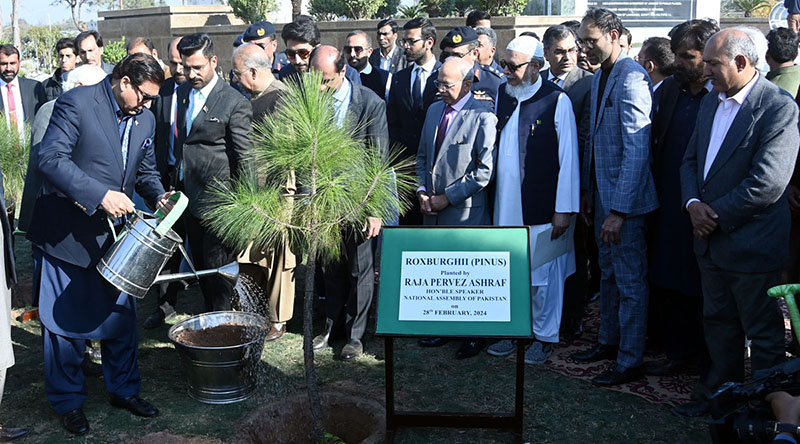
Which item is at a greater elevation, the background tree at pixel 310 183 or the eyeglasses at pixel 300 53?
the eyeglasses at pixel 300 53

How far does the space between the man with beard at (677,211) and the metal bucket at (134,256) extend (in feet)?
9.24

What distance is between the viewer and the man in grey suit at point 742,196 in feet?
11.4

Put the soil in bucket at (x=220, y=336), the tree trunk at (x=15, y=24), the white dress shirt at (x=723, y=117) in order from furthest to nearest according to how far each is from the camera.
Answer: the tree trunk at (x=15, y=24)
the soil in bucket at (x=220, y=336)
the white dress shirt at (x=723, y=117)

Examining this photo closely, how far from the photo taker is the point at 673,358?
4.57 m

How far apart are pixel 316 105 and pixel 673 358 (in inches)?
107

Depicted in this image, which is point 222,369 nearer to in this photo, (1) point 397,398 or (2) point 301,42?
(1) point 397,398

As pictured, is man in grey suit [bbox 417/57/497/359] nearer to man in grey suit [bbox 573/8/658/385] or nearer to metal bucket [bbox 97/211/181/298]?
man in grey suit [bbox 573/8/658/385]

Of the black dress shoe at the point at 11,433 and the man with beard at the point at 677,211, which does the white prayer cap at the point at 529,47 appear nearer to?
the man with beard at the point at 677,211

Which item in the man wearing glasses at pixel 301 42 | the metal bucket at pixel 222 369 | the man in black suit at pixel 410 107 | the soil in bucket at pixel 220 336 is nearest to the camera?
the metal bucket at pixel 222 369

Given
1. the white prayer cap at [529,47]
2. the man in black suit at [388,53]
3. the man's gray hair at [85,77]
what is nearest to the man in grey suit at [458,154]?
the white prayer cap at [529,47]

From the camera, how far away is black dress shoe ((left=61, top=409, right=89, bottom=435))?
3.91 meters

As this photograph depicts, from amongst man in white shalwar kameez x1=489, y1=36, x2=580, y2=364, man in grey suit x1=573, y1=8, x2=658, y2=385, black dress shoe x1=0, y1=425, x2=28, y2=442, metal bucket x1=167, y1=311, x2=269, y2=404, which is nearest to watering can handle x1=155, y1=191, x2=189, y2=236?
metal bucket x1=167, y1=311, x2=269, y2=404

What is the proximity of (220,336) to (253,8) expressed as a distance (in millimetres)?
15278

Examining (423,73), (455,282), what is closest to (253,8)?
(423,73)
